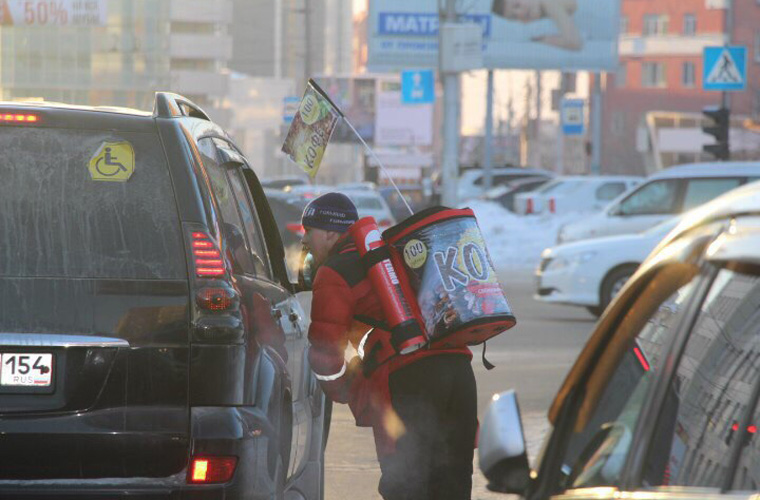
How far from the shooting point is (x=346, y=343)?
5.74 meters

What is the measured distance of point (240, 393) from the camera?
15.8 ft

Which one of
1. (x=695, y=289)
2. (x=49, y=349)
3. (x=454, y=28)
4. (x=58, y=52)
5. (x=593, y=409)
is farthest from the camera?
(x=58, y=52)

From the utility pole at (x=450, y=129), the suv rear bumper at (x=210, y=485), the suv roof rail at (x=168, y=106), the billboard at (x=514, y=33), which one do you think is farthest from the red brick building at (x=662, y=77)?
the suv rear bumper at (x=210, y=485)

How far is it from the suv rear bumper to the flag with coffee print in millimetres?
3181

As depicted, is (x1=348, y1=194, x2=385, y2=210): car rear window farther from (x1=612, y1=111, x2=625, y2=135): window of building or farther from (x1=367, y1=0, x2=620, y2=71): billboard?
(x1=612, y1=111, x2=625, y2=135): window of building

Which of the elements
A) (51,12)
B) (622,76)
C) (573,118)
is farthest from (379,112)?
(622,76)

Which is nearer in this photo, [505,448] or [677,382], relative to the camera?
[677,382]

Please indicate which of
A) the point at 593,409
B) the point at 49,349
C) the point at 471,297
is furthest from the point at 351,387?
the point at 593,409

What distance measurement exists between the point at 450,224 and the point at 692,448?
2910 mm

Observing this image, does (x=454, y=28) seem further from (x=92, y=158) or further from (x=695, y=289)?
(x=695, y=289)

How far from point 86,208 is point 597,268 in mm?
12742

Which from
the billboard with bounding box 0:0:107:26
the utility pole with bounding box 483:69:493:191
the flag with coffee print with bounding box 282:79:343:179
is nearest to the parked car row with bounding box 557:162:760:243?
the flag with coffee print with bounding box 282:79:343:179

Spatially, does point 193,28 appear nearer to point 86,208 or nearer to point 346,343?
point 346,343

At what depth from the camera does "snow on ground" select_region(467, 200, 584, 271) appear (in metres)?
29.1
